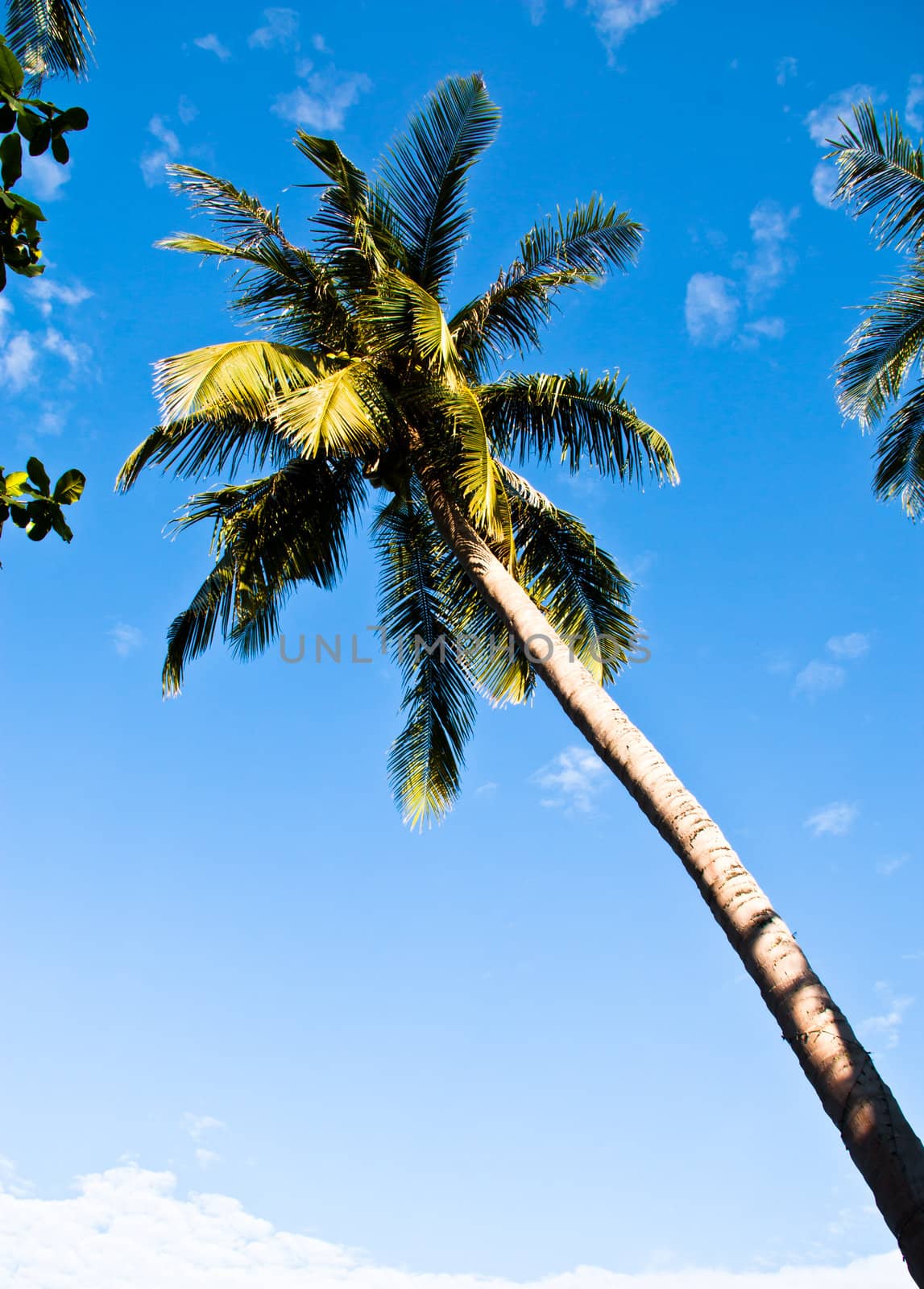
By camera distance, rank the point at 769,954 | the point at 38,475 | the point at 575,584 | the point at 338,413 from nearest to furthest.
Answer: the point at 38,475, the point at 769,954, the point at 338,413, the point at 575,584

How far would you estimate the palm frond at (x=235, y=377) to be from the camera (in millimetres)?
7289

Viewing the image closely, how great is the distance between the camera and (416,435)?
9.02 meters

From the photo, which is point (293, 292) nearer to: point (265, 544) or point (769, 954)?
point (265, 544)

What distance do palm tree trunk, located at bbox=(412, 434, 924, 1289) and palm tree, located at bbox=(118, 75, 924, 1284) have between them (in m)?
0.94

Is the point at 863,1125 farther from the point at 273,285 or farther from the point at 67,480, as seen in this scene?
the point at 273,285

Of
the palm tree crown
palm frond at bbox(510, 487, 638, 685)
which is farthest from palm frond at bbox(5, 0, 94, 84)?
palm frond at bbox(510, 487, 638, 685)

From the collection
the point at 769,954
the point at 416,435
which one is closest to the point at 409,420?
the point at 416,435

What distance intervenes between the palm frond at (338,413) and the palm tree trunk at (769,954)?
2.05 meters

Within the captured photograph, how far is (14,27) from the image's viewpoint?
10.2m

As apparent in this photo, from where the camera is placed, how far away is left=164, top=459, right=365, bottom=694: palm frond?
371 inches

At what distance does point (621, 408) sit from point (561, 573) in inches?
69.4

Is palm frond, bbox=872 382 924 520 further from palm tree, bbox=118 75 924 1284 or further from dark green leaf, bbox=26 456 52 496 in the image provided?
dark green leaf, bbox=26 456 52 496

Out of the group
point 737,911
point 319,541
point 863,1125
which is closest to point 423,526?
point 319,541

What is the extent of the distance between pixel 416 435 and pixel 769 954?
601 cm
